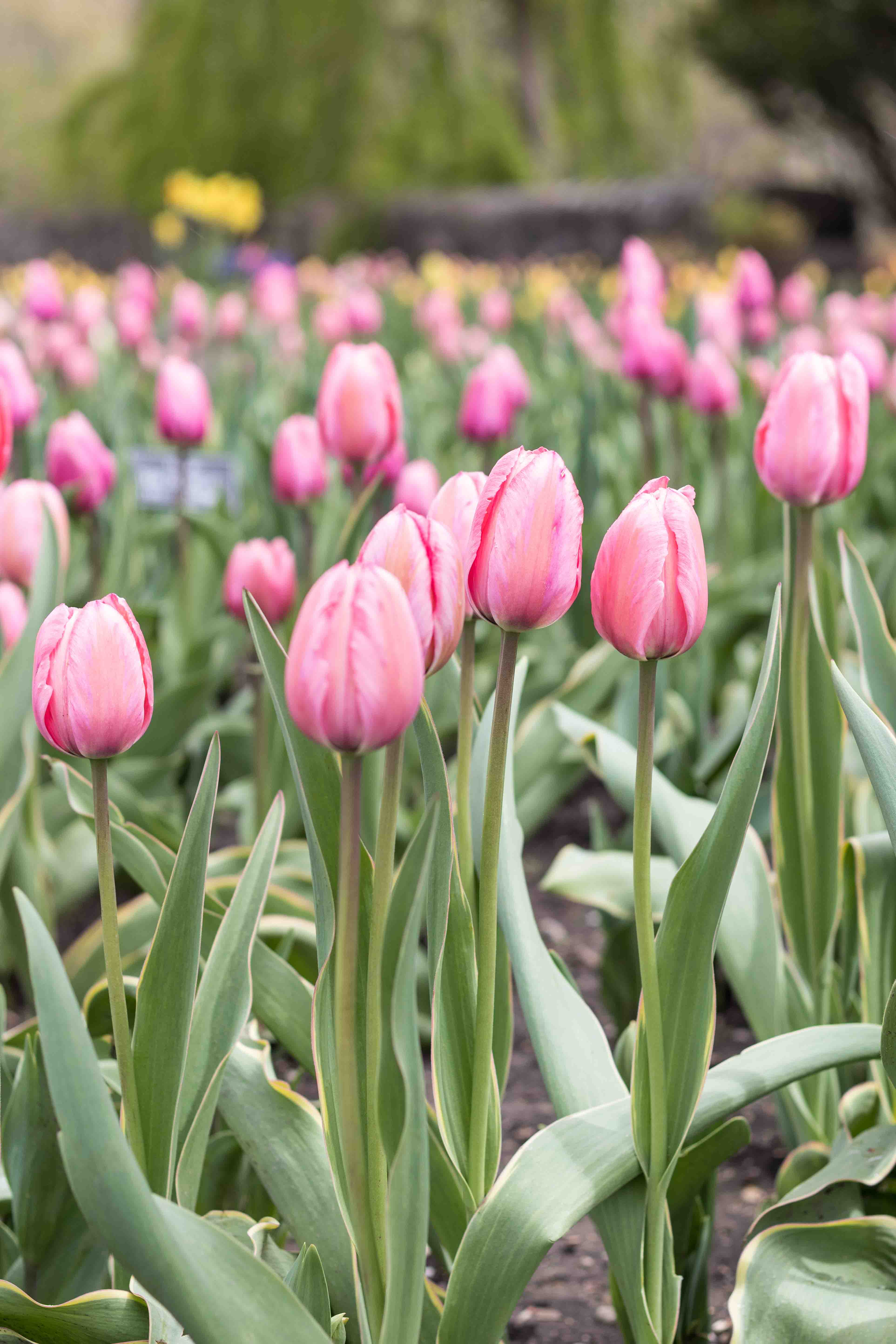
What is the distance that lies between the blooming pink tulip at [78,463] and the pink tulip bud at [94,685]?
105 cm

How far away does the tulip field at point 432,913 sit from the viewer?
0.68m

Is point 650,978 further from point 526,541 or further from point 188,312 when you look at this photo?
point 188,312

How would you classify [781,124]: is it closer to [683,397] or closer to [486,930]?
[683,397]

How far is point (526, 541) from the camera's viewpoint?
69 cm

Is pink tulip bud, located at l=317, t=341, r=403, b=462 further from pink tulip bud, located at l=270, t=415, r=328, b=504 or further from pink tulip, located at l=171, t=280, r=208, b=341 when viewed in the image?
pink tulip, located at l=171, t=280, r=208, b=341

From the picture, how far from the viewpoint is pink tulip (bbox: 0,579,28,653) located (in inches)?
50.7

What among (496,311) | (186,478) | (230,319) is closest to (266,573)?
(186,478)

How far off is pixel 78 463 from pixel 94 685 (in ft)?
3.53

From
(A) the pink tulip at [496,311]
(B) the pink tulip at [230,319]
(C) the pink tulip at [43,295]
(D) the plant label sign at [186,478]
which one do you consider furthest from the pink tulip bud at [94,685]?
(A) the pink tulip at [496,311]

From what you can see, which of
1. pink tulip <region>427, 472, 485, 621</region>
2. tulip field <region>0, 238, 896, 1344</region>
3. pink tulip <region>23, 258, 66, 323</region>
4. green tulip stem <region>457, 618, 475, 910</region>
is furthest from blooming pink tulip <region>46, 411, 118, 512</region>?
pink tulip <region>23, 258, 66, 323</region>

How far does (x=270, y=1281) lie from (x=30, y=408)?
1396 mm

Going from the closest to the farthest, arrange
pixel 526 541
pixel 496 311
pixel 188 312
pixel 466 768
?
1. pixel 526 541
2. pixel 466 768
3. pixel 188 312
4. pixel 496 311

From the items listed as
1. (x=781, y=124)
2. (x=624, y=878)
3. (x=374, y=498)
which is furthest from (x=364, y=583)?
(x=781, y=124)

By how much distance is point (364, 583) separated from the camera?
59 centimetres
